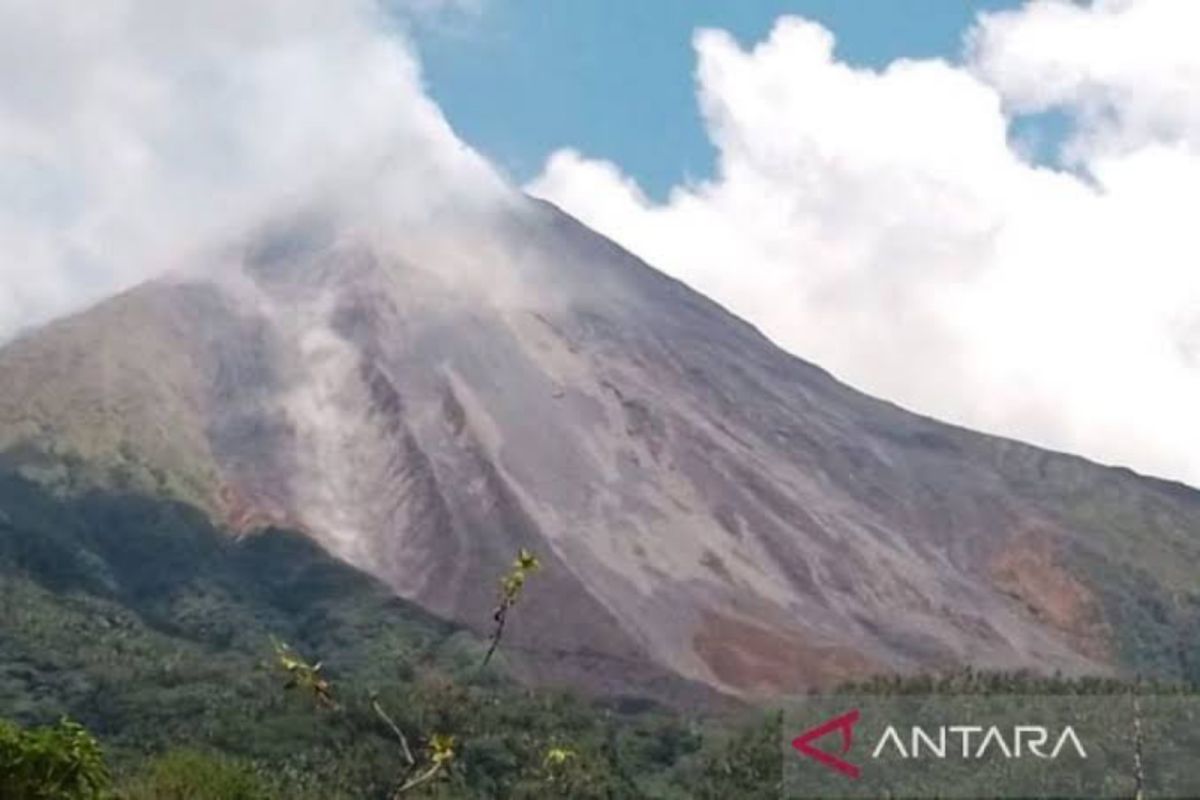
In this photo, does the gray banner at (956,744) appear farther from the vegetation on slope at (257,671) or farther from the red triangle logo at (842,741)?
the vegetation on slope at (257,671)

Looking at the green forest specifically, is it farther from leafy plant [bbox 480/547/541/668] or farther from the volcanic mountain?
leafy plant [bbox 480/547/541/668]

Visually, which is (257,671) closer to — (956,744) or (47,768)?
(47,768)

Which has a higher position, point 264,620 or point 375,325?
point 375,325

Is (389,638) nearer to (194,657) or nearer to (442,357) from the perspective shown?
(194,657)

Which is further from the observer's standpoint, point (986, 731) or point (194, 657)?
point (194, 657)

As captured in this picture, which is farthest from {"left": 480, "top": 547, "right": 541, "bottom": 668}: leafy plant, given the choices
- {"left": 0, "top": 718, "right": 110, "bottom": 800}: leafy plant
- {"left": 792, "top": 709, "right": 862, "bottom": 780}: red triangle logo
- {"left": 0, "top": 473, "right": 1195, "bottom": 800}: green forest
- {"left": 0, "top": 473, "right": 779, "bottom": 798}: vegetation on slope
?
{"left": 0, "top": 473, "right": 779, "bottom": 798}: vegetation on slope

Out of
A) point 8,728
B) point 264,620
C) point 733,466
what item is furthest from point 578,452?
point 8,728
